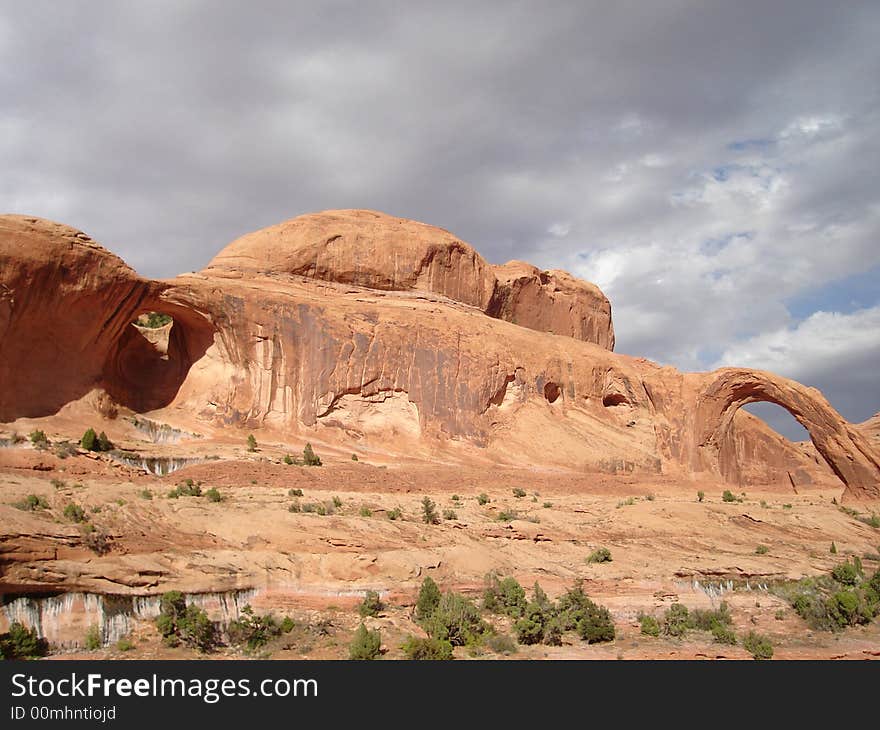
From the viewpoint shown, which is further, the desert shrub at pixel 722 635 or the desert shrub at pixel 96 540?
the desert shrub at pixel 722 635

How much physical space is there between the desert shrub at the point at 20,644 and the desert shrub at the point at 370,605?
5656mm

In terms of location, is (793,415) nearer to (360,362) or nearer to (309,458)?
(360,362)

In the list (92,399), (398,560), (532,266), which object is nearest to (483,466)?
(398,560)

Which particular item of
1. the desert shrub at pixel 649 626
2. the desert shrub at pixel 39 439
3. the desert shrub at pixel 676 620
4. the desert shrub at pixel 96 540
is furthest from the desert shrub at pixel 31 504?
the desert shrub at pixel 676 620

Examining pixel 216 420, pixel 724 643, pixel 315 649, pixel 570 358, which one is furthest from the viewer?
pixel 570 358

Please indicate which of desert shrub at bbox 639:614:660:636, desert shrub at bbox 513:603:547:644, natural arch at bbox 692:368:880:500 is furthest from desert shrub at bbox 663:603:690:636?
natural arch at bbox 692:368:880:500

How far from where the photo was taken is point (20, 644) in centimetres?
→ 1198

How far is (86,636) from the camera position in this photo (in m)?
12.8

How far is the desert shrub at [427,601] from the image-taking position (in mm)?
15289

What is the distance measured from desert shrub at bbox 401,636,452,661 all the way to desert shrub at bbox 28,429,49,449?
13.4 m

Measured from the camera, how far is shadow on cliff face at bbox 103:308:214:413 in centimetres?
2795

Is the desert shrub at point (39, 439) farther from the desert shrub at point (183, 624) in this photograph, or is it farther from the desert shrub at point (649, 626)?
the desert shrub at point (649, 626)
